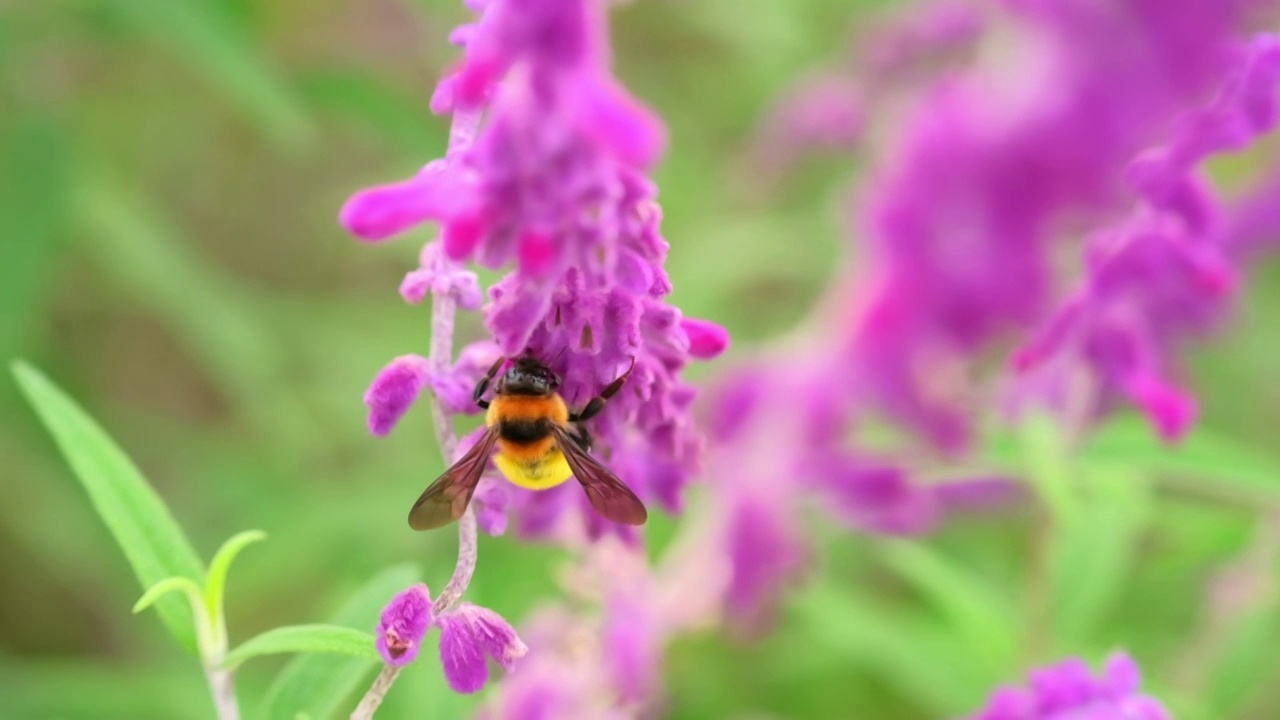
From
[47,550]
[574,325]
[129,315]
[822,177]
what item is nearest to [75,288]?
[129,315]

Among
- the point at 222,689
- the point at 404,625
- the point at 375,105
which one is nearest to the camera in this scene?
the point at 404,625

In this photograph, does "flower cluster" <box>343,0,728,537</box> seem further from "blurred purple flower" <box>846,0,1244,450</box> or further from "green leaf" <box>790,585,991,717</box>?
"blurred purple flower" <box>846,0,1244,450</box>

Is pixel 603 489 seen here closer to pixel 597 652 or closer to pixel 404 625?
pixel 404 625

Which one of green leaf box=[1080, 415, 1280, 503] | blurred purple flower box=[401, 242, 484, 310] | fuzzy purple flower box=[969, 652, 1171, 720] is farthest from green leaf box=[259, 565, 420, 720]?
green leaf box=[1080, 415, 1280, 503]

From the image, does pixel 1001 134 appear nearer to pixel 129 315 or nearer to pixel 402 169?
pixel 402 169

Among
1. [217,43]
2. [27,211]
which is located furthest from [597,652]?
[27,211]
